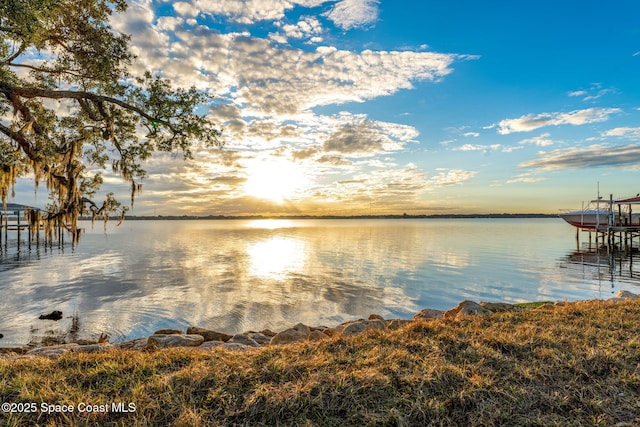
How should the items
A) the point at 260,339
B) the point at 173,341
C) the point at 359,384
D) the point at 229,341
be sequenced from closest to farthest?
the point at 359,384 → the point at 173,341 → the point at 229,341 → the point at 260,339

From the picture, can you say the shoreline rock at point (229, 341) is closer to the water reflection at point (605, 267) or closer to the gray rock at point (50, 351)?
the gray rock at point (50, 351)

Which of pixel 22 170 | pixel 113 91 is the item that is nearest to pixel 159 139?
pixel 113 91

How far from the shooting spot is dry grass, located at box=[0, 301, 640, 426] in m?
3.45

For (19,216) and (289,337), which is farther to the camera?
(19,216)

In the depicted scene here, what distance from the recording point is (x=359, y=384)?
397 centimetres

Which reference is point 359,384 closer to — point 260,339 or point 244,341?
point 244,341

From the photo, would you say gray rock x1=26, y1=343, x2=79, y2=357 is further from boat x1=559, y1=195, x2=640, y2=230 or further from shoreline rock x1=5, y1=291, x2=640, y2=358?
boat x1=559, y1=195, x2=640, y2=230

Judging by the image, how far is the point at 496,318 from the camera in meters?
7.44

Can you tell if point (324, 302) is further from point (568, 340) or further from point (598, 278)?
point (598, 278)

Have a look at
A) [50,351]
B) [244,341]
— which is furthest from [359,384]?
[50,351]

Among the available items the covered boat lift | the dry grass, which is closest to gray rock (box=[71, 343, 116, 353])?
the dry grass

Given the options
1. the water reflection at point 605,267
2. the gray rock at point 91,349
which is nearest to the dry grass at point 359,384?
the gray rock at point 91,349

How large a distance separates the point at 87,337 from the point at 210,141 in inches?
338

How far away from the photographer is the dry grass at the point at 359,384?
3.45 meters
